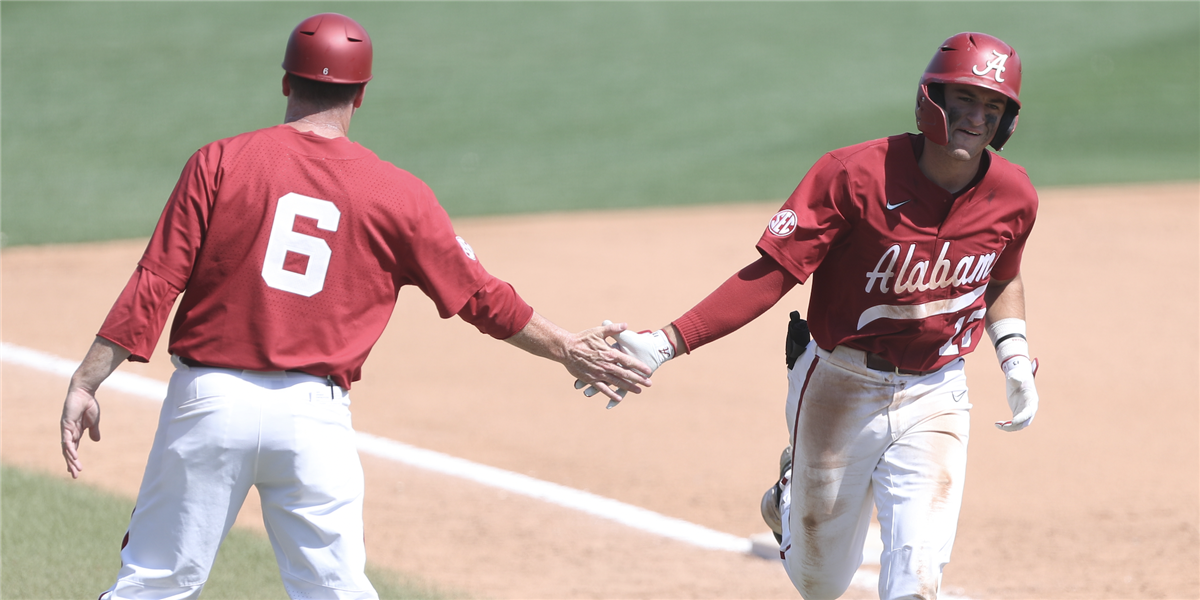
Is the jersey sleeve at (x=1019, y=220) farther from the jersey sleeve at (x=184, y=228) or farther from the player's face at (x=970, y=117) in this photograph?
the jersey sleeve at (x=184, y=228)

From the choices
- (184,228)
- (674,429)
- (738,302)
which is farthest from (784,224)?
(674,429)

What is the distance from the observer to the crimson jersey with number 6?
363 cm

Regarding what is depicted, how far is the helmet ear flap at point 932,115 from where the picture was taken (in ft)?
14.3

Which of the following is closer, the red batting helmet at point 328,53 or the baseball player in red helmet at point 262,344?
the baseball player in red helmet at point 262,344

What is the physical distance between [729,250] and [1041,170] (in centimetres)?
668

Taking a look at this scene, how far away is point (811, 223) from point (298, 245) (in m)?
1.82

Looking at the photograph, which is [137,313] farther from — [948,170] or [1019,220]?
[1019,220]

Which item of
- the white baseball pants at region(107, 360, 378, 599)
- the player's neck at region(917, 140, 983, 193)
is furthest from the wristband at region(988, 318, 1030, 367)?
the white baseball pants at region(107, 360, 378, 599)

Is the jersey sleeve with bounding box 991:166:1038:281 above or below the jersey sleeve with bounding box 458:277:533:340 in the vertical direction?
above

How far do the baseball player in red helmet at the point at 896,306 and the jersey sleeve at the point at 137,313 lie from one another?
182cm

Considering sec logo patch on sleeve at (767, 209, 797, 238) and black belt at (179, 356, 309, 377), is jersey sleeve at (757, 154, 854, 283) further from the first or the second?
black belt at (179, 356, 309, 377)

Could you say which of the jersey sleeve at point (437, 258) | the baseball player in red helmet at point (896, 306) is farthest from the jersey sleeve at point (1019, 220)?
the jersey sleeve at point (437, 258)

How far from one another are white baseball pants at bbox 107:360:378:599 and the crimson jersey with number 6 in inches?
3.8

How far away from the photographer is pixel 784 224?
4.46m
